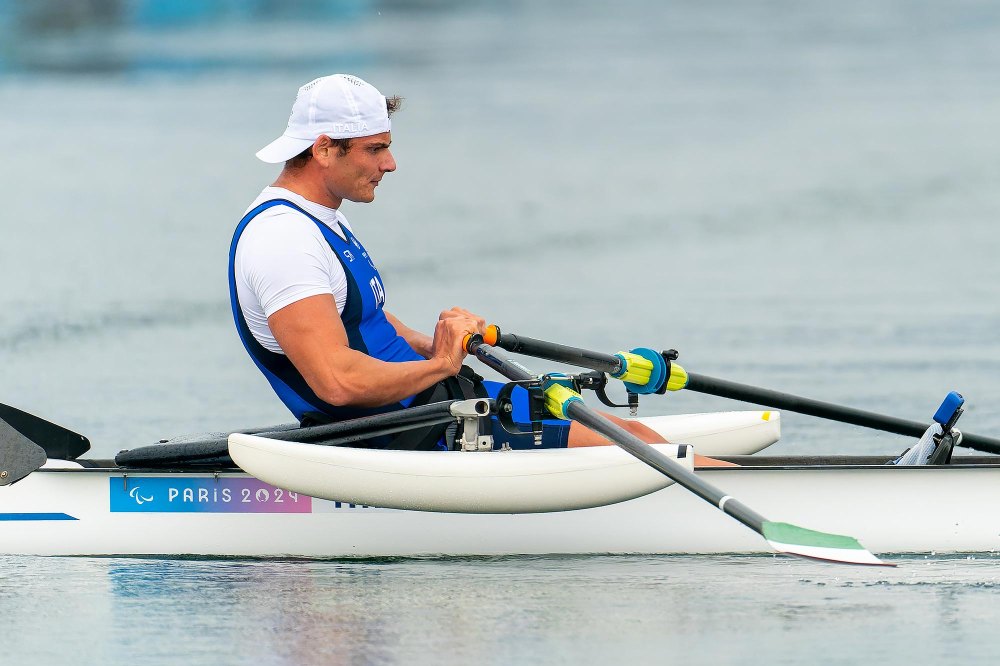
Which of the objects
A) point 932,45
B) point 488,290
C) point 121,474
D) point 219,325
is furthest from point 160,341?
point 932,45

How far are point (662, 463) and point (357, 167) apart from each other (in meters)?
1.40

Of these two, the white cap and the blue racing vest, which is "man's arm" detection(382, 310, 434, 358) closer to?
the blue racing vest

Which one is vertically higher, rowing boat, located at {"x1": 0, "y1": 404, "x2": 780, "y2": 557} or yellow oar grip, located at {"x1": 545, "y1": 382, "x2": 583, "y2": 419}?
yellow oar grip, located at {"x1": 545, "y1": 382, "x2": 583, "y2": 419}

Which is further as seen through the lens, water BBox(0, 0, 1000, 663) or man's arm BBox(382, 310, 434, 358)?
man's arm BBox(382, 310, 434, 358)

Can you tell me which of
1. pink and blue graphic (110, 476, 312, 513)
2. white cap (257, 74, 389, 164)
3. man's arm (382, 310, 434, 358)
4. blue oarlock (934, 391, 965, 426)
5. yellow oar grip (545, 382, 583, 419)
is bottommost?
pink and blue graphic (110, 476, 312, 513)

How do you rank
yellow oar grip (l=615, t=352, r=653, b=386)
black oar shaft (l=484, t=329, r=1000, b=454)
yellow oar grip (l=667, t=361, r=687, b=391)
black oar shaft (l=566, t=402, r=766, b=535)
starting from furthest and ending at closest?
black oar shaft (l=484, t=329, r=1000, b=454) → yellow oar grip (l=667, t=361, r=687, b=391) → yellow oar grip (l=615, t=352, r=653, b=386) → black oar shaft (l=566, t=402, r=766, b=535)

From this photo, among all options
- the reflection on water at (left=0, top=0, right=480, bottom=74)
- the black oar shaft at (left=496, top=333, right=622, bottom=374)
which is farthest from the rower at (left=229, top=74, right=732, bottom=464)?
the reflection on water at (left=0, top=0, right=480, bottom=74)

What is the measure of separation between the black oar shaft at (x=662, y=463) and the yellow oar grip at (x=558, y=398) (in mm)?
30

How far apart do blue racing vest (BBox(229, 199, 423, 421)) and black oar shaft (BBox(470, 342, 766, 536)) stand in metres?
0.30

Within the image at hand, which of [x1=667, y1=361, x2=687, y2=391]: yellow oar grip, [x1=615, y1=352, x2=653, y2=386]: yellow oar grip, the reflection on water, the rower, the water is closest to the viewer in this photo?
the water

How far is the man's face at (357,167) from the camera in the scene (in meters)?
5.31

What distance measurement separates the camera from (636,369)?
228 inches

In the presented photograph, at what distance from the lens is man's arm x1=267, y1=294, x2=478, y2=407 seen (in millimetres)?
5031

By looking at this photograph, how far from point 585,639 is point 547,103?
14.2m
